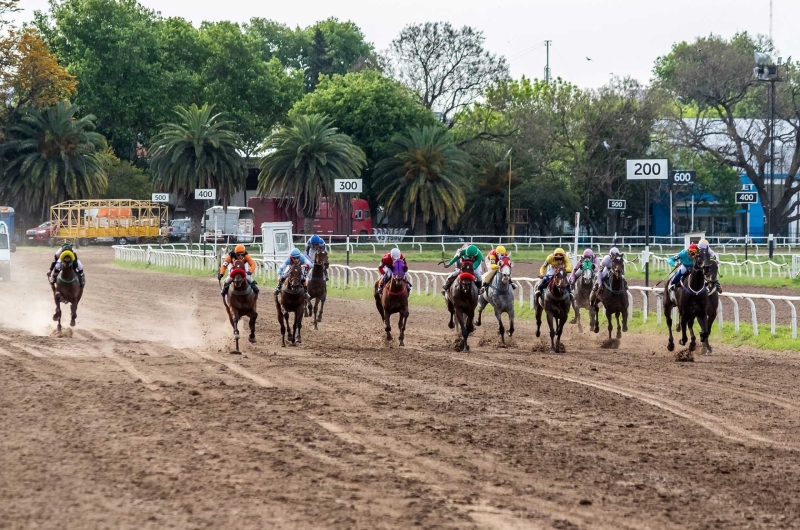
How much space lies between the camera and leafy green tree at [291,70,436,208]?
68062 mm

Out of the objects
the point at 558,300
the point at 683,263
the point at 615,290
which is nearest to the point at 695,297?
the point at 683,263

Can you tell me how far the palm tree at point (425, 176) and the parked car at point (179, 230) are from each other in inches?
464

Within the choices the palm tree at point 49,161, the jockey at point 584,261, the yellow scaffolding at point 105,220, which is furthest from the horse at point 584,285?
the palm tree at point 49,161

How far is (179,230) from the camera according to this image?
225ft

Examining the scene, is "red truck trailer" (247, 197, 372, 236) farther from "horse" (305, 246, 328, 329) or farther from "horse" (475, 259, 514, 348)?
"horse" (475, 259, 514, 348)

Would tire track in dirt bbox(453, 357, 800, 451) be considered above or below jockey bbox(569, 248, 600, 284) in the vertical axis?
below

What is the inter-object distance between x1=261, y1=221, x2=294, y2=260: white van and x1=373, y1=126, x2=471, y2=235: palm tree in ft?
74.5

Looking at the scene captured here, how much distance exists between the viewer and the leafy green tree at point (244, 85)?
3189 inches

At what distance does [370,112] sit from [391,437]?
5959 centimetres

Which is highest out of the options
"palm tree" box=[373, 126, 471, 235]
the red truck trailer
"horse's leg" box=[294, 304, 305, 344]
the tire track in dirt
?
"palm tree" box=[373, 126, 471, 235]

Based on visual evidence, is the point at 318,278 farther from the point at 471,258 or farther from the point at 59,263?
the point at 59,263

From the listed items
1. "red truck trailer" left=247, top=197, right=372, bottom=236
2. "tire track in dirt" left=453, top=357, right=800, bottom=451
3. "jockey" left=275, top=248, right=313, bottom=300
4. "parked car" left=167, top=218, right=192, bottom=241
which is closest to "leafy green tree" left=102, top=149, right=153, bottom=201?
"parked car" left=167, top=218, right=192, bottom=241

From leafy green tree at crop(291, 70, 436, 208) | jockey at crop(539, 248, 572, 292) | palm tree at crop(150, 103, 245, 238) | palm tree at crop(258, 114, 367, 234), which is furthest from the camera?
leafy green tree at crop(291, 70, 436, 208)

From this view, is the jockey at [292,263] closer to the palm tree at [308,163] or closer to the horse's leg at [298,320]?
the horse's leg at [298,320]
